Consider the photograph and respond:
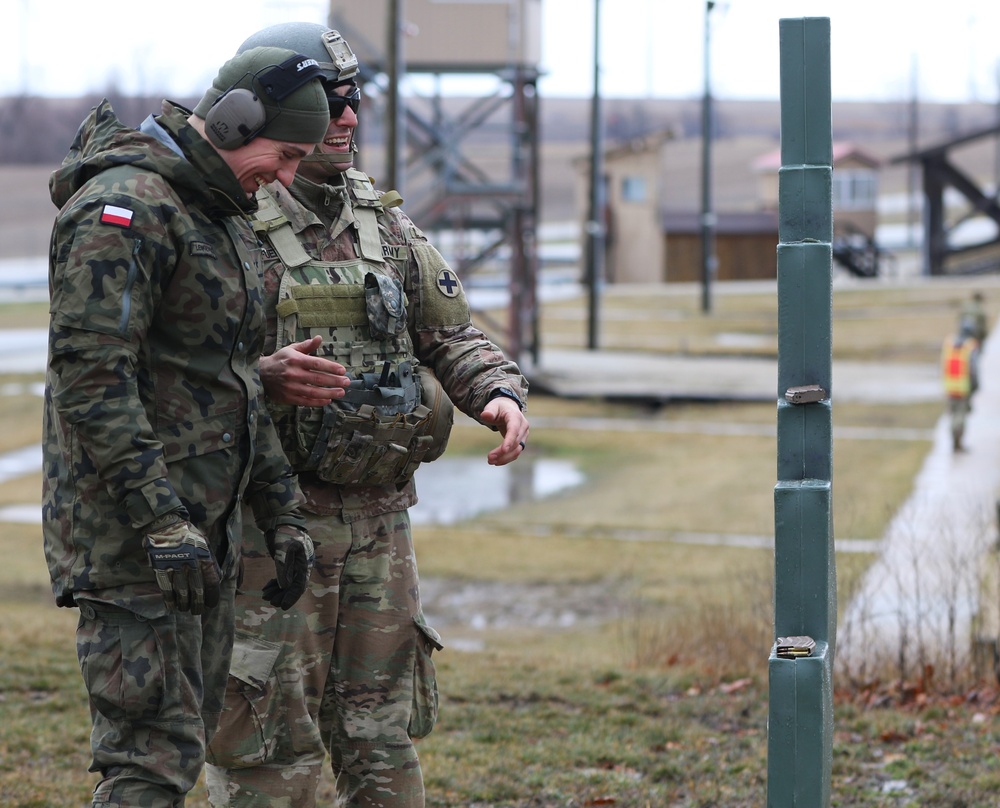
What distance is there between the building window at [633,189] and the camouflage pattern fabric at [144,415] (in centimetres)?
4497

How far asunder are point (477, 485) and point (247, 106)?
39.5 ft

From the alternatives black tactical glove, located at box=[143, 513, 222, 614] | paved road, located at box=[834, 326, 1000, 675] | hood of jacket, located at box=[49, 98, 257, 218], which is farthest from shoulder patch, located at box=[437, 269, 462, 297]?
Result: paved road, located at box=[834, 326, 1000, 675]

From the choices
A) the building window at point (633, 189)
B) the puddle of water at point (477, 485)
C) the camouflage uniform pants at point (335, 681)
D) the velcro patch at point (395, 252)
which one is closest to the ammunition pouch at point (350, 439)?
the camouflage uniform pants at point (335, 681)

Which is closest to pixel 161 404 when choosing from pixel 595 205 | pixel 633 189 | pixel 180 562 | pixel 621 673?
pixel 180 562

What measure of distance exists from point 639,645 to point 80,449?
191 inches

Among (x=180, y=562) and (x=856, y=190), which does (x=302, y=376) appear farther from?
(x=856, y=190)

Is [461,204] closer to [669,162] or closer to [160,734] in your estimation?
[160,734]

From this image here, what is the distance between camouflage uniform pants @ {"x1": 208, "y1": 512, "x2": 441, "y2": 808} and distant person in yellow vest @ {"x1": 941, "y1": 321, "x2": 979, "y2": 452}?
1256 centimetres

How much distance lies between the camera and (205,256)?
9.87 ft

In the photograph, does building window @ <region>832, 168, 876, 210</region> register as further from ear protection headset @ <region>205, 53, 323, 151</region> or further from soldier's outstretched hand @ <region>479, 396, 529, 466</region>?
ear protection headset @ <region>205, 53, 323, 151</region>

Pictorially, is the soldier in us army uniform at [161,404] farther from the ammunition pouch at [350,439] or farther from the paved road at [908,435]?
the paved road at [908,435]

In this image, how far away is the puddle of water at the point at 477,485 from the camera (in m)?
13.6

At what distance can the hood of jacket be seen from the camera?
298 cm

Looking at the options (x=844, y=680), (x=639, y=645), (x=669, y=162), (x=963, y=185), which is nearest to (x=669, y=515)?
(x=639, y=645)
